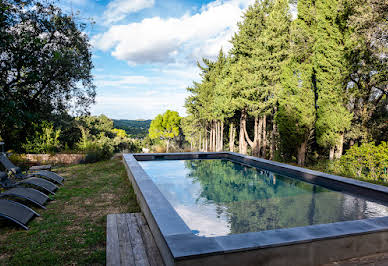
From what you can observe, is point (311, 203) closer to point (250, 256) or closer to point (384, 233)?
point (384, 233)

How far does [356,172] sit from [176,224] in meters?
7.36

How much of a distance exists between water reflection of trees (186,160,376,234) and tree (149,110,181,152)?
2944 centimetres

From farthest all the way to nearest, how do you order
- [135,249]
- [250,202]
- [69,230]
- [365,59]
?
[365,59] < [250,202] < [69,230] < [135,249]

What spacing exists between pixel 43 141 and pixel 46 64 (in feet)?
12.8

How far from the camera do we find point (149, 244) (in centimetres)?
291

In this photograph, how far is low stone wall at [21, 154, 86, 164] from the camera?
971 cm

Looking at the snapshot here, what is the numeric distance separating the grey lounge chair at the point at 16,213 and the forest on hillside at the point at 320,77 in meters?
9.95

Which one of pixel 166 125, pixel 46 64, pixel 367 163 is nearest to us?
pixel 367 163

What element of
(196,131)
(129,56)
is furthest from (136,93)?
(196,131)

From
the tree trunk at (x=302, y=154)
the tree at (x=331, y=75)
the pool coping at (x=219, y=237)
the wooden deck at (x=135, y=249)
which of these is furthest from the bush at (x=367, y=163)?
the wooden deck at (x=135, y=249)

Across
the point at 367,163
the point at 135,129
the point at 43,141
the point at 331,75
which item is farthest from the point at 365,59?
the point at 135,129

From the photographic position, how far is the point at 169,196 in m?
6.04

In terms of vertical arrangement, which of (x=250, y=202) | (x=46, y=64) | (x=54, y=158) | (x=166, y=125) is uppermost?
(x=46, y=64)

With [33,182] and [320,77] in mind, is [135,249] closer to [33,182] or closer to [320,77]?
[33,182]
